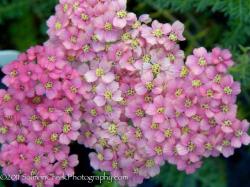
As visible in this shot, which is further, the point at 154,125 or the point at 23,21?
the point at 23,21

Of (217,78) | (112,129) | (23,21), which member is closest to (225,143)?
(217,78)

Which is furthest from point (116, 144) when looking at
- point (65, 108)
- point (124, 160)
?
point (65, 108)

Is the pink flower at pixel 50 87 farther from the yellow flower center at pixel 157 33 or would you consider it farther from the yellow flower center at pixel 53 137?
the yellow flower center at pixel 157 33

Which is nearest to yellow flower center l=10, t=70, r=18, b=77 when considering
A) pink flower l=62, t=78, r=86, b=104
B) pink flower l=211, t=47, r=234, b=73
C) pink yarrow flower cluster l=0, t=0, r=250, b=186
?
pink yarrow flower cluster l=0, t=0, r=250, b=186

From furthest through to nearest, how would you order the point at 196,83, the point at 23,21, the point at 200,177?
the point at 23,21, the point at 200,177, the point at 196,83

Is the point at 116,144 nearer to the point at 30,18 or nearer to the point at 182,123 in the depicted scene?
the point at 182,123

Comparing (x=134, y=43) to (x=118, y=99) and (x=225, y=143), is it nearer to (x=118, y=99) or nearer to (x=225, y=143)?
(x=118, y=99)

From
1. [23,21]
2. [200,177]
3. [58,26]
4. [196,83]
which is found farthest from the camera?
[23,21]

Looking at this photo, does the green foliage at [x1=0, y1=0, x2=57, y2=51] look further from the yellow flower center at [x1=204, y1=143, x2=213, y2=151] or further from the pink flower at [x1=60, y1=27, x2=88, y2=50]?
the yellow flower center at [x1=204, y1=143, x2=213, y2=151]

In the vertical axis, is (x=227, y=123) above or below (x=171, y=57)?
below
